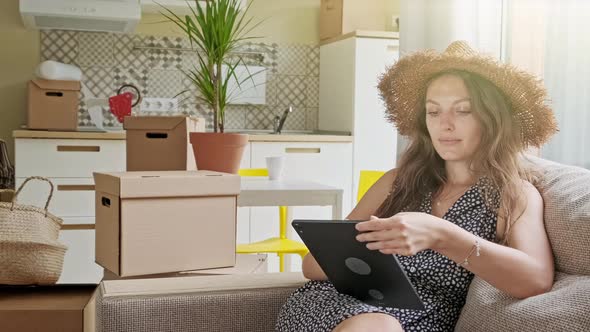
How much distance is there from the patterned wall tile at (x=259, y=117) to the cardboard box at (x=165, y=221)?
9.33ft

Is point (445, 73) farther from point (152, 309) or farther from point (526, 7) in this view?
point (526, 7)

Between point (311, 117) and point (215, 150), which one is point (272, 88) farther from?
point (215, 150)

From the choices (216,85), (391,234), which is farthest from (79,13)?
(391,234)

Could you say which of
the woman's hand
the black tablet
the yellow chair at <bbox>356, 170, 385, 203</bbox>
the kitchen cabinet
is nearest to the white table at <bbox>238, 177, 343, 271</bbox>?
the yellow chair at <bbox>356, 170, 385, 203</bbox>

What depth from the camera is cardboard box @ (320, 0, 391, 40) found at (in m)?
4.70

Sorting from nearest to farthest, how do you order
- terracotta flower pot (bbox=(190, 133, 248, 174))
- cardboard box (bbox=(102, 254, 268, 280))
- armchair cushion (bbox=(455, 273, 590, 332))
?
armchair cushion (bbox=(455, 273, 590, 332)) → cardboard box (bbox=(102, 254, 268, 280)) → terracotta flower pot (bbox=(190, 133, 248, 174))

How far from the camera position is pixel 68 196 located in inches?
160

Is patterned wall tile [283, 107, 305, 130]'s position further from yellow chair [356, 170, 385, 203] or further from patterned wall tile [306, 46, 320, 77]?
yellow chair [356, 170, 385, 203]

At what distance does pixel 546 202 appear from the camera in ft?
5.56

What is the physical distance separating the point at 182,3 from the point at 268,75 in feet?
2.69

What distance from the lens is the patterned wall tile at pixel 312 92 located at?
516 centimetres

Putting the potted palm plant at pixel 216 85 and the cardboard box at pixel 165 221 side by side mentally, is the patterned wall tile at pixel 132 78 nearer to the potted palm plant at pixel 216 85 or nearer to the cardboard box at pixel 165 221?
the potted palm plant at pixel 216 85

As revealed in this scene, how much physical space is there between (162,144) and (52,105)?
1810 millimetres

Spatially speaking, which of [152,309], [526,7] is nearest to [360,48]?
[526,7]
